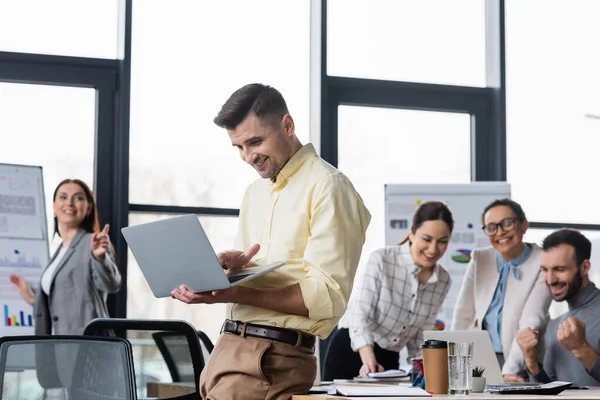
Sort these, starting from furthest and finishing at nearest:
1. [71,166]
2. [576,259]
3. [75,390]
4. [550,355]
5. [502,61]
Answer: [502,61]
[71,166]
[576,259]
[550,355]
[75,390]

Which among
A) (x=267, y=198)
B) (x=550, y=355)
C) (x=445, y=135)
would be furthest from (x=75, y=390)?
(x=445, y=135)

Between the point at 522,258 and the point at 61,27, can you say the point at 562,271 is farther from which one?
the point at 61,27

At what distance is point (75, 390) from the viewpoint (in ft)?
9.18

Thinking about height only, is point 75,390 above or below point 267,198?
below

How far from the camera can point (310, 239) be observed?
2.27 metres

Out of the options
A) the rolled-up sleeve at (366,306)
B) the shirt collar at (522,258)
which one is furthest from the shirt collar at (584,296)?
the rolled-up sleeve at (366,306)

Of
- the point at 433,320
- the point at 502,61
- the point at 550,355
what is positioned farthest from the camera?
the point at 502,61

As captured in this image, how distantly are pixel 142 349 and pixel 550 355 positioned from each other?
1896 millimetres

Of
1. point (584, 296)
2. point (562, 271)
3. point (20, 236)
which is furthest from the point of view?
point (20, 236)

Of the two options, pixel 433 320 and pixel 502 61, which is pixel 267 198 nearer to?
pixel 433 320

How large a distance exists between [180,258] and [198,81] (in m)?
4.02

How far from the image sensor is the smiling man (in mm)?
2219

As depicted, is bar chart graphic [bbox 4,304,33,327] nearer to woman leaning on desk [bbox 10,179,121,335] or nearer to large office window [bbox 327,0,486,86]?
woman leaning on desk [bbox 10,179,121,335]

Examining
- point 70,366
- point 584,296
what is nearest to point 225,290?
point 70,366
